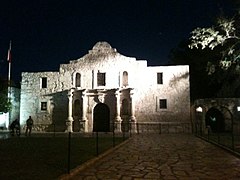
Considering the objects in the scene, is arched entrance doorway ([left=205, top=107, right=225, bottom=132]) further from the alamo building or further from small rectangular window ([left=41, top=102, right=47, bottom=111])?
small rectangular window ([left=41, top=102, right=47, bottom=111])

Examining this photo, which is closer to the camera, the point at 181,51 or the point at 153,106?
the point at 153,106

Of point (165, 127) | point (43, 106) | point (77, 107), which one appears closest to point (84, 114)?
point (77, 107)

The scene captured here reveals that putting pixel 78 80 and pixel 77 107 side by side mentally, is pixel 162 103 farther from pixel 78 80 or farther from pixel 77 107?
pixel 78 80

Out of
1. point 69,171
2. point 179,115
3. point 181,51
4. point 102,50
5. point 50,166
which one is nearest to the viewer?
point 69,171

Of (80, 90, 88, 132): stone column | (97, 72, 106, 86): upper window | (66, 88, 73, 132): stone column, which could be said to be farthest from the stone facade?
(66, 88, 73, 132): stone column

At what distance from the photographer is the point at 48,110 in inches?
1171

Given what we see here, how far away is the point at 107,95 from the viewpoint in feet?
93.9

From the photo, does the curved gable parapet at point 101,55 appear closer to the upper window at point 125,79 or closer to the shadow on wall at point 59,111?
the upper window at point 125,79

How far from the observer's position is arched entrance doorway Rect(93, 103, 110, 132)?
2903 cm

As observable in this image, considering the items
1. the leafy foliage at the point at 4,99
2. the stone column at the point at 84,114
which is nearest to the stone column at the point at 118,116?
the stone column at the point at 84,114

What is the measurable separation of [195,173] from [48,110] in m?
24.1

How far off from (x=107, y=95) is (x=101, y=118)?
2429mm

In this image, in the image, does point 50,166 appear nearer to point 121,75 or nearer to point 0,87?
point 121,75

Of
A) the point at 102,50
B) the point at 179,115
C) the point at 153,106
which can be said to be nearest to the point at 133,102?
the point at 153,106
